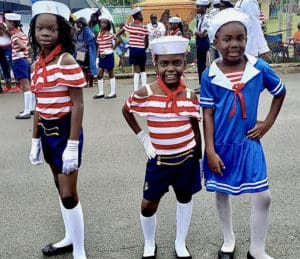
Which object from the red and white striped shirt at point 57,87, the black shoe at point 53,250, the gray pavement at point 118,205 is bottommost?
the black shoe at point 53,250

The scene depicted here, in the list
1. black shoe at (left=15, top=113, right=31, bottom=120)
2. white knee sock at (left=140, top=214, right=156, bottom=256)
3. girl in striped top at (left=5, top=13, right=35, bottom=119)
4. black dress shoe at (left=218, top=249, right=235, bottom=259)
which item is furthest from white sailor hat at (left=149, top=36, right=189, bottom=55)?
black shoe at (left=15, top=113, right=31, bottom=120)

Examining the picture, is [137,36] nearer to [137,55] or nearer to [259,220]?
[137,55]

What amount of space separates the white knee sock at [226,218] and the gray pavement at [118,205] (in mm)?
116

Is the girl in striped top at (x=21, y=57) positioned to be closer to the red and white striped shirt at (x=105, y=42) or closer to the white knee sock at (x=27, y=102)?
the white knee sock at (x=27, y=102)

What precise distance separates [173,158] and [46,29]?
1189 millimetres

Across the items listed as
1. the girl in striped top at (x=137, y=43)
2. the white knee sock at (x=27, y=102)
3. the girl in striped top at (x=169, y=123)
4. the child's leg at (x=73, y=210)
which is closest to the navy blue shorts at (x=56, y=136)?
the child's leg at (x=73, y=210)

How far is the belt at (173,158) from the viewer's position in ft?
10.5

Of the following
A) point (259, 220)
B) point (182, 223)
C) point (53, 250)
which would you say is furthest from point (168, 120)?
point (53, 250)

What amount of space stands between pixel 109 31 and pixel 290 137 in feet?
15.8

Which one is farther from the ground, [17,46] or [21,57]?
[17,46]

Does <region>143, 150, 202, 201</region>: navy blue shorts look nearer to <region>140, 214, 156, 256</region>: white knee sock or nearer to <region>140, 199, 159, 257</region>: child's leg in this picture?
<region>140, 199, 159, 257</region>: child's leg

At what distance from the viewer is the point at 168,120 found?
315cm

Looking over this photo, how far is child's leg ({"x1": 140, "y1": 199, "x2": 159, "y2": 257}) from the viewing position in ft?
10.8

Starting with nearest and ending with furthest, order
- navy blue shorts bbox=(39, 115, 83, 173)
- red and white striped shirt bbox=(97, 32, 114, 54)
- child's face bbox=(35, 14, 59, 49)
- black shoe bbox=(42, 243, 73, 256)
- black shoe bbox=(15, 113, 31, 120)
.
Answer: child's face bbox=(35, 14, 59, 49) → navy blue shorts bbox=(39, 115, 83, 173) → black shoe bbox=(42, 243, 73, 256) → black shoe bbox=(15, 113, 31, 120) → red and white striped shirt bbox=(97, 32, 114, 54)
